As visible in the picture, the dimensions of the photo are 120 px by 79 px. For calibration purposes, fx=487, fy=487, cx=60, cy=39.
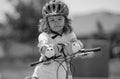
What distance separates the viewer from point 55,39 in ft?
20.9

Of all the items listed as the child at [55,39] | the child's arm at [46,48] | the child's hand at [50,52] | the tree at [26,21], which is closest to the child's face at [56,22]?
the child at [55,39]

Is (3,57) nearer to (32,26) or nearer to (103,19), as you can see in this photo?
(32,26)

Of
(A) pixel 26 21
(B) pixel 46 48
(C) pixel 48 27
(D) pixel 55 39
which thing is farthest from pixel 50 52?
(A) pixel 26 21

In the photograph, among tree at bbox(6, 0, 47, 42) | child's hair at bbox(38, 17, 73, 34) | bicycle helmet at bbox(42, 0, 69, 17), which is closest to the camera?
bicycle helmet at bbox(42, 0, 69, 17)

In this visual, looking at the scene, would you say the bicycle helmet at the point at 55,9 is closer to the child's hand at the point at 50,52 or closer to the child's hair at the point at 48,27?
the child's hair at the point at 48,27

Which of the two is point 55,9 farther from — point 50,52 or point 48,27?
point 50,52

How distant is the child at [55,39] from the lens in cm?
601

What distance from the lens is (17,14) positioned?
5012 cm

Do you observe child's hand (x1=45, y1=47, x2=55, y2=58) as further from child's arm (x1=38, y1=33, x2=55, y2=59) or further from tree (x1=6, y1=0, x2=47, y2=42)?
tree (x1=6, y1=0, x2=47, y2=42)

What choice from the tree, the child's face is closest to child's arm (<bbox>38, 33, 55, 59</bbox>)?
the child's face

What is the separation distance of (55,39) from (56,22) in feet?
0.74

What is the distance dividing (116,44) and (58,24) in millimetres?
38292

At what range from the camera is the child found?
19.7 ft

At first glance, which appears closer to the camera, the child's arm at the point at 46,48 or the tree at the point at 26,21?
the child's arm at the point at 46,48
